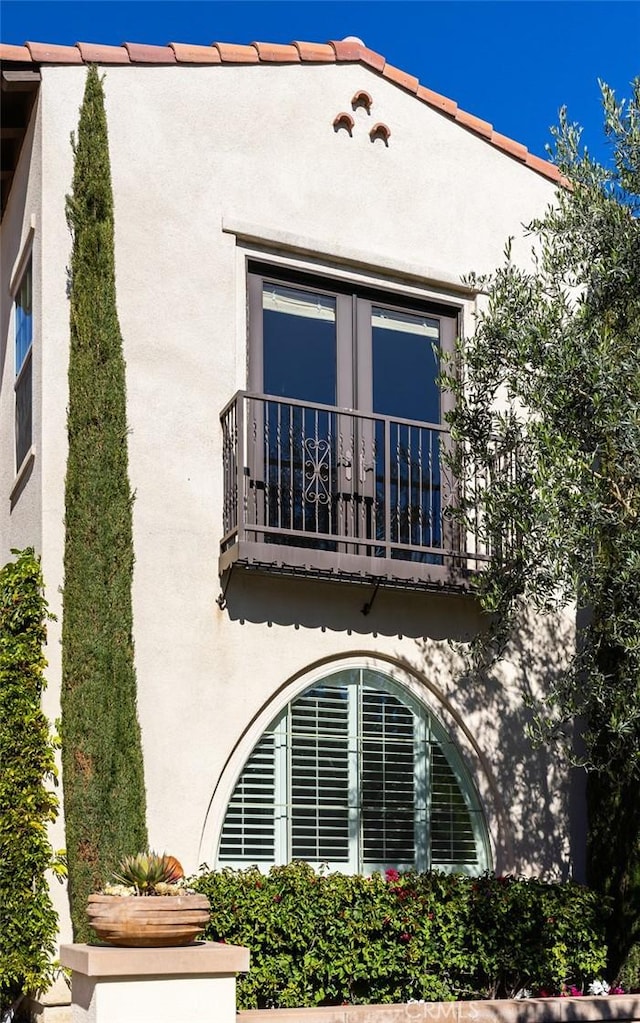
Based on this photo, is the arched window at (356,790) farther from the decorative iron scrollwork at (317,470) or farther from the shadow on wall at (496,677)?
the decorative iron scrollwork at (317,470)

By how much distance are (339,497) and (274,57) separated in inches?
172

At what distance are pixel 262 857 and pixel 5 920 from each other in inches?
92.3

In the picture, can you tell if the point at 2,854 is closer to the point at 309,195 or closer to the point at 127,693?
the point at 127,693

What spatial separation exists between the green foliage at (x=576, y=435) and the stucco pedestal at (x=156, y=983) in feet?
11.5

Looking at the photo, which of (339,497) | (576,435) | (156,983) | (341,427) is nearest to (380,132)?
(341,427)

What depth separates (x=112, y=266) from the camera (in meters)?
12.0

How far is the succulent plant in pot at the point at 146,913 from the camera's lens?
8.98m

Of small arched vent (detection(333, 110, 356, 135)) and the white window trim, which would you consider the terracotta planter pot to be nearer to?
the white window trim

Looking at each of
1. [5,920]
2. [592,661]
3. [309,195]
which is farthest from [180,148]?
[5,920]

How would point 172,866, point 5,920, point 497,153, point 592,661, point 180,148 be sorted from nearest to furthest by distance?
point 172,866, point 5,920, point 592,661, point 180,148, point 497,153

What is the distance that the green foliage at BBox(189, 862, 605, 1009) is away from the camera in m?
10.9

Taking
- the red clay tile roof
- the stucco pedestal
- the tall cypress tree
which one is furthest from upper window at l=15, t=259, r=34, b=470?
the stucco pedestal

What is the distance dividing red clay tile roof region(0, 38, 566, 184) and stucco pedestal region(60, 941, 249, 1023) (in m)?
7.64

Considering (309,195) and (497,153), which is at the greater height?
(497,153)
